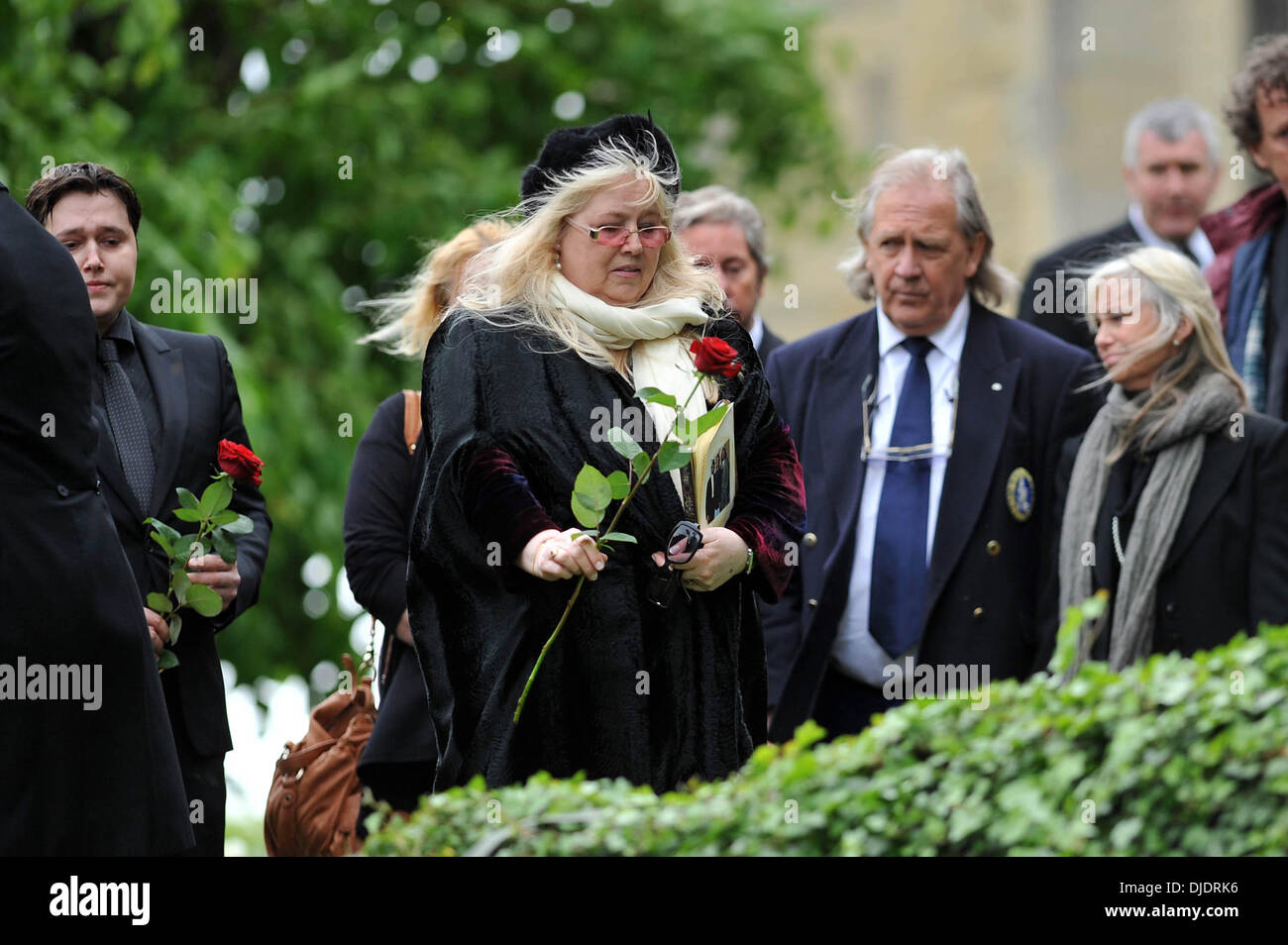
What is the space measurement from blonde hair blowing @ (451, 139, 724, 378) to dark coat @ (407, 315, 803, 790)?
0.16 feet

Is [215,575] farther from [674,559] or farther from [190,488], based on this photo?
[674,559]

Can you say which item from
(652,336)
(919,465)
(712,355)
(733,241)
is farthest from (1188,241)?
(712,355)

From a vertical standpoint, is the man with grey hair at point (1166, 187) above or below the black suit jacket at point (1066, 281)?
above

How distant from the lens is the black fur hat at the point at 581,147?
5312mm

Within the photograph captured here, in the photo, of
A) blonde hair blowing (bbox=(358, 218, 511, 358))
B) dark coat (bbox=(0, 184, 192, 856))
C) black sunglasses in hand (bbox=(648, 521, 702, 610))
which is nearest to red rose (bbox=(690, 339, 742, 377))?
black sunglasses in hand (bbox=(648, 521, 702, 610))

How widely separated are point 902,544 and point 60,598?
8.47ft

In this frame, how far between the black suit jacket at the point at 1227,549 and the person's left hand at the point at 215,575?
2313mm

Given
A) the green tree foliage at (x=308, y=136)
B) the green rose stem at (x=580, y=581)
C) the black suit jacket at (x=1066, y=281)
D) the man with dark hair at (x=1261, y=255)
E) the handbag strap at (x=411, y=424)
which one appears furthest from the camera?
Answer: the green tree foliage at (x=308, y=136)

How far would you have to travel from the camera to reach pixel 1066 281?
8.06 m

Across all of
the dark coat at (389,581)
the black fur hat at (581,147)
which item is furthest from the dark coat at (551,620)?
the dark coat at (389,581)

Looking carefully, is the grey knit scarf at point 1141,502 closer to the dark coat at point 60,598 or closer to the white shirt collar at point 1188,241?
the white shirt collar at point 1188,241

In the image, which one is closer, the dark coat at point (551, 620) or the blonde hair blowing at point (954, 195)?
the dark coat at point (551, 620)

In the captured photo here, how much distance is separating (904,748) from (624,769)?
1068mm
